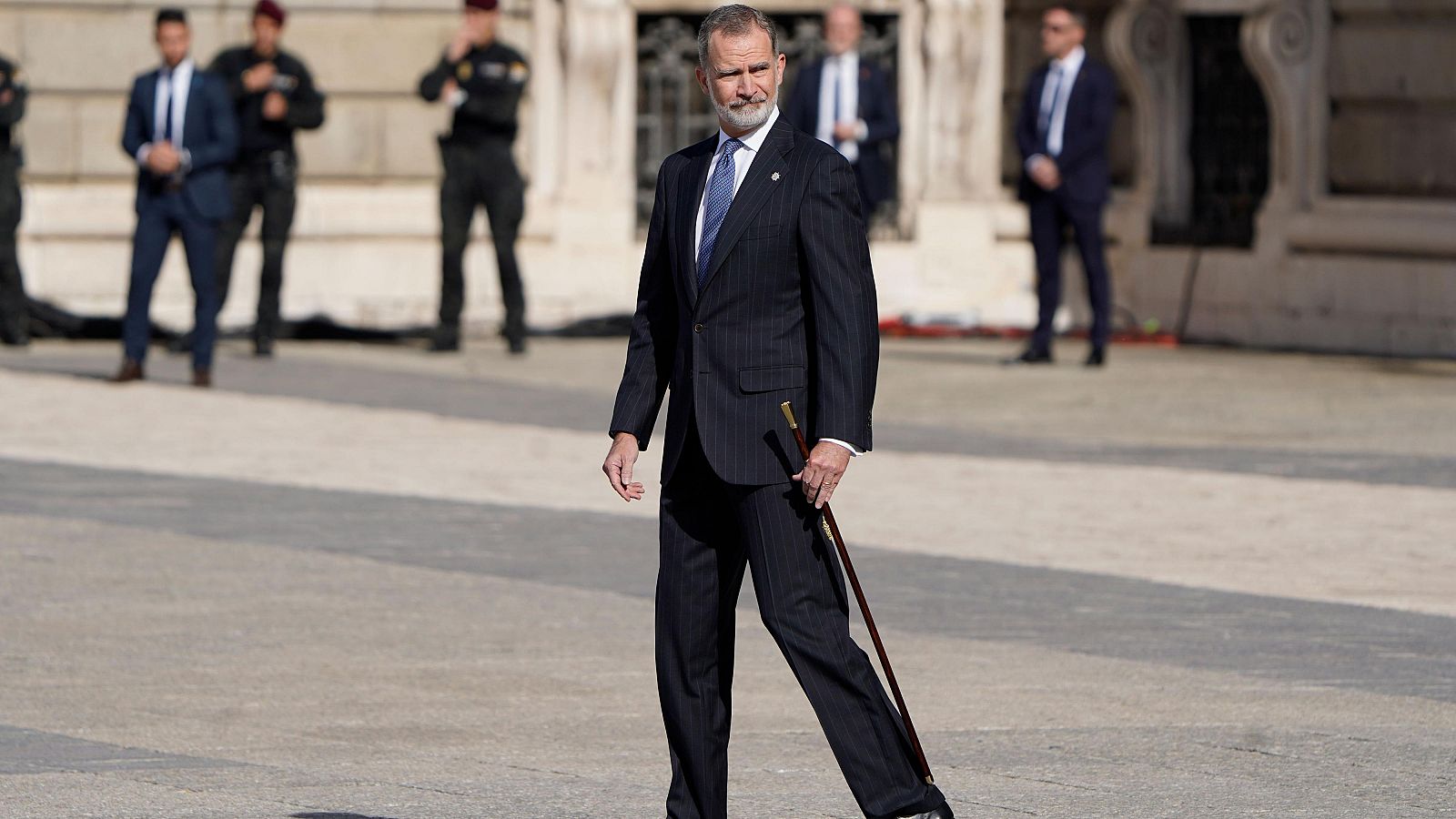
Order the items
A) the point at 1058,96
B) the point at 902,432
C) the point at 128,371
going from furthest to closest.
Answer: the point at 1058,96, the point at 128,371, the point at 902,432

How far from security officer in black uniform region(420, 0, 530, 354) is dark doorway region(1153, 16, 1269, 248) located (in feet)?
15.1

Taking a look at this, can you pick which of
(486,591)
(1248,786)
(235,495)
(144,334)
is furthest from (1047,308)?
(1248,786)

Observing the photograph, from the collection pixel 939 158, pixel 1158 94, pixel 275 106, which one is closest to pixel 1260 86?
pixel 1158 94

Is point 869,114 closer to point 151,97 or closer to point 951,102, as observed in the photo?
point 951,102

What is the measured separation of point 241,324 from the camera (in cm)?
1822

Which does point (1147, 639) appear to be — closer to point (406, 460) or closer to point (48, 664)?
point (48, 664)

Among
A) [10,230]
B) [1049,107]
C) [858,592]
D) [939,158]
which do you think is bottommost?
[858,592]

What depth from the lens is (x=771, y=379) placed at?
5.49 metres

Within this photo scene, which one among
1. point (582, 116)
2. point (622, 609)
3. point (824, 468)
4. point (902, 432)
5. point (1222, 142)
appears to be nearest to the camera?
point (824, 468)

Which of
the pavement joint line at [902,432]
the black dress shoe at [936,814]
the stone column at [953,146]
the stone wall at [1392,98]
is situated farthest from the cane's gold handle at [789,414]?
the stone column at [953,146]

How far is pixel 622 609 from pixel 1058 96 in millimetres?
8247

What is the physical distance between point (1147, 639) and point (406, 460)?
4709 mm

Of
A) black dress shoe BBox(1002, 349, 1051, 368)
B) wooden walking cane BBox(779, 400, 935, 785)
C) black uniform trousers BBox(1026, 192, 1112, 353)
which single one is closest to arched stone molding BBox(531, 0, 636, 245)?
black dress shoe BBox(1002, 349, 1051, 368)

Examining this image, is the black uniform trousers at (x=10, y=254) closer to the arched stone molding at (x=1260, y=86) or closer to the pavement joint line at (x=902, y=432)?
the pavement joint line at (x=902, y=432)
